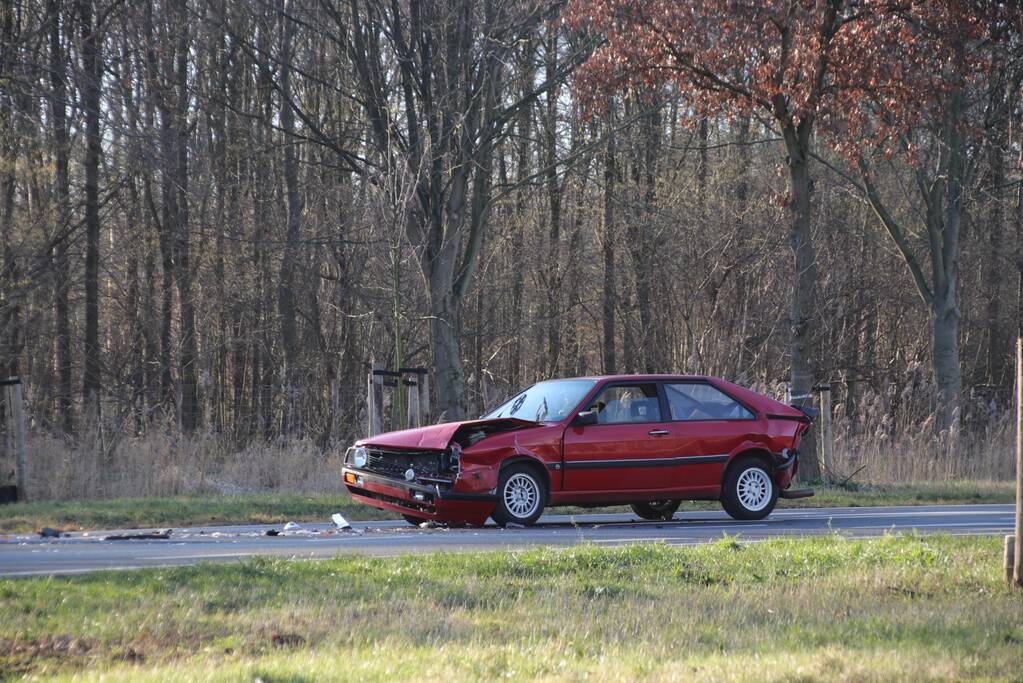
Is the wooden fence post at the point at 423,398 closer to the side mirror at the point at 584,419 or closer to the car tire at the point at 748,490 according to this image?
the side mirror at the point at 584,419

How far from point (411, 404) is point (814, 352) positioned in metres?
15.1

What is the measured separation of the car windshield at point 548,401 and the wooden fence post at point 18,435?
652 cm

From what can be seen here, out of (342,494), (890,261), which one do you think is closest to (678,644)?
(342,494)

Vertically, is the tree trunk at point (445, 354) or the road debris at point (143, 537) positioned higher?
the tree trunk at point (445, 354)

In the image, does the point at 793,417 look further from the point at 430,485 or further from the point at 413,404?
the point at 413,404

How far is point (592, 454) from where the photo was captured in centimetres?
1416

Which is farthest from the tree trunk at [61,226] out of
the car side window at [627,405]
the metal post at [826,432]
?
the metal post at [826,432]

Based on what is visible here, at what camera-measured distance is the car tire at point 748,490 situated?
49.0 feet

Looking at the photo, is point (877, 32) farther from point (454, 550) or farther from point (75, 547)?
point (75, 547)

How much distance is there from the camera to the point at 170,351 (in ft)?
101

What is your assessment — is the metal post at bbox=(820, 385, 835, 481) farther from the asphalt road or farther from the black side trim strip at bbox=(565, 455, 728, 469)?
the black side trim strip at bbox=(565, 455, 728, 469)

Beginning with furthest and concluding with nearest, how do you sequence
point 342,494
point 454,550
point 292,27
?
point 292,27 → point 342,494 → point 454,550

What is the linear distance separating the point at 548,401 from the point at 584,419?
0.58m

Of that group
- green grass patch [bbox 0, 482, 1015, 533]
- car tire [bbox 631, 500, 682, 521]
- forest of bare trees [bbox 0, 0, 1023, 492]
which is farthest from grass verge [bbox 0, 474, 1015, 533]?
forest of bare trees [bbox 0, 0, 1023, 492]
